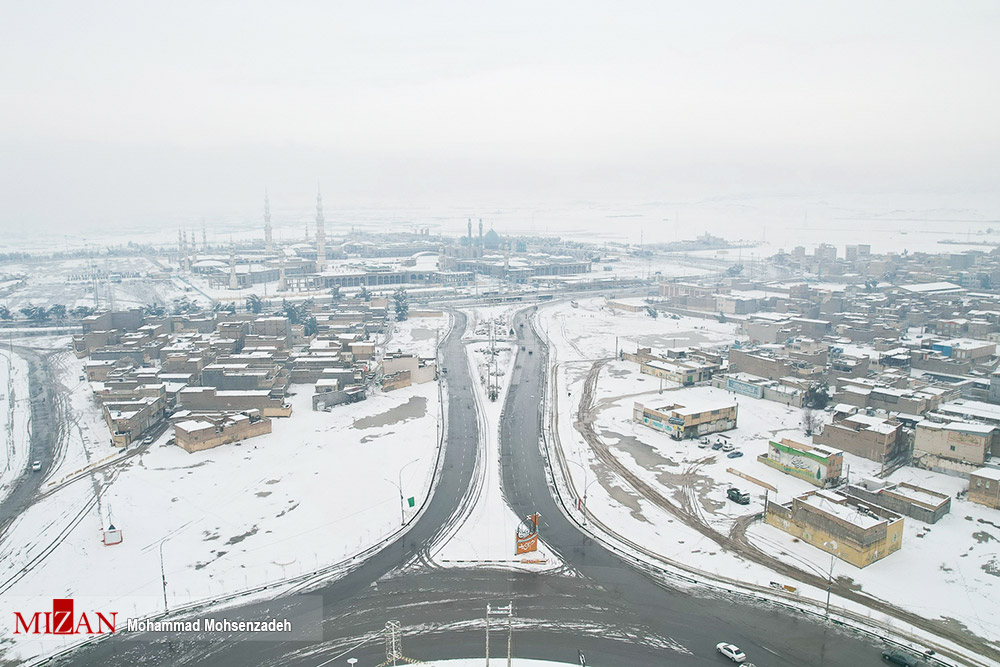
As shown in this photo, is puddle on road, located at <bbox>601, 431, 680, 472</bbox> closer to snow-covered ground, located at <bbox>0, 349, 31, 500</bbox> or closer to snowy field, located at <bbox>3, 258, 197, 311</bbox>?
snow-covered ground, located at <bbox>0, 349, 31, 500</bbox>

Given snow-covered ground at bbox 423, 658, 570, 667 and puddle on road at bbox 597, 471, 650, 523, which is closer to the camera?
snow-covered ground at bbox 423, 658, 570, 667

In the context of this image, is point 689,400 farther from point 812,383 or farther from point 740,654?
point 740,654

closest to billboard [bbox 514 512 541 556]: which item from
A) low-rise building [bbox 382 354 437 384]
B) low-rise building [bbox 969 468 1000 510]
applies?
low-rise building [bbox 969 468 1000 510]

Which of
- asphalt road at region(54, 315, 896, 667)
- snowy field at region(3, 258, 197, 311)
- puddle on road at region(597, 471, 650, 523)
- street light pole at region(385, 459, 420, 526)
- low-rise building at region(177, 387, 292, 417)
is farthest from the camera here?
snowy field at region(3, 258, 197, 311)

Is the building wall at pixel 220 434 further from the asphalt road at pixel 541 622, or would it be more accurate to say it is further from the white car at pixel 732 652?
the white car at pixel 732 652

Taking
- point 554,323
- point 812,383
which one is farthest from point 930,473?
point 554,323

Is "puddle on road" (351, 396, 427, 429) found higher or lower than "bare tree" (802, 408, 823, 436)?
lower
